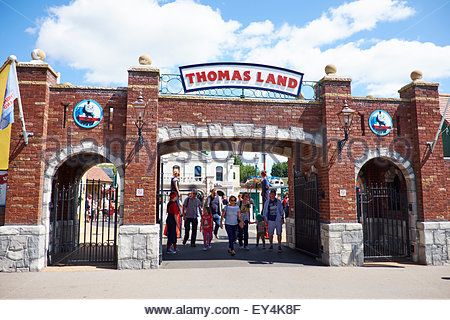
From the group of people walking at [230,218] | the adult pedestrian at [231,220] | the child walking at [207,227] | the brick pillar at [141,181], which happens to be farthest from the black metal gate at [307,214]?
the brick pillar at [141,181]

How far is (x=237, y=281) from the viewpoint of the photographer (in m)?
6.62

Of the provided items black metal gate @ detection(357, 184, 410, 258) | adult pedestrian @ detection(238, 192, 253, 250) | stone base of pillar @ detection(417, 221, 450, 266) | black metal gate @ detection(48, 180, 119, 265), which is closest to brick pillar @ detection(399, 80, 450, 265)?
stone base of pillar @ detection(417, 221, 450, 266)

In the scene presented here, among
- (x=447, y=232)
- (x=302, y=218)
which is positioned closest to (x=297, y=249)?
(x=302, y=218)

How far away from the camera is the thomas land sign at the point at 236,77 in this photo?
351 inches

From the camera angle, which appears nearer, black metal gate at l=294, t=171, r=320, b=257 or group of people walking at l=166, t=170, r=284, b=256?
black metal gate at l=294, t=171, r=320, b=257

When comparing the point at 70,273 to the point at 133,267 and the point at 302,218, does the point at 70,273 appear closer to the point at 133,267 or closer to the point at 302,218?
the point at 133,267

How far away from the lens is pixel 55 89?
845 cm

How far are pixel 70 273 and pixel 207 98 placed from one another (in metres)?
5.26

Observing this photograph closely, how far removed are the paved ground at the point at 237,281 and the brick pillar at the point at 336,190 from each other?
489mm

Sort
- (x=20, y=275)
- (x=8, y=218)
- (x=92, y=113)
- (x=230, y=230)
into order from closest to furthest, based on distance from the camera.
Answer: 1. (x=20, y=275)
2. (x=8, y=218)
3. (x=92, y=113)
4. (x=230, y=230)

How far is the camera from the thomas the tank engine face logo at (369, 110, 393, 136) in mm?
9094

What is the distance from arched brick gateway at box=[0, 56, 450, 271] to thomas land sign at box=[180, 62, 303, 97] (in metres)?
0.42

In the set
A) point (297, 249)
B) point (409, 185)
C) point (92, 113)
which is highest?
point (92, 113)

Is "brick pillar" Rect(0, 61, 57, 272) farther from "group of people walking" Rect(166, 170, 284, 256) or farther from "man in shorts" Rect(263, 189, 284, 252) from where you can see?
"man in shorts" Rect(263, 189, 284, 252)
